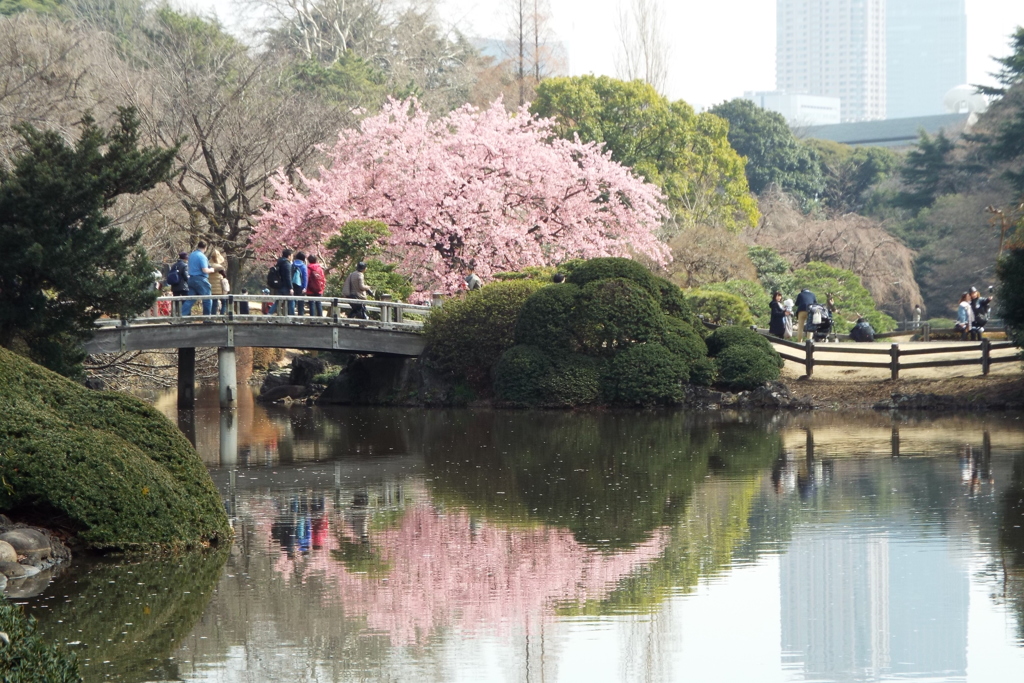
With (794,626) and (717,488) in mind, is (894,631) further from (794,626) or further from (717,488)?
(717,488)

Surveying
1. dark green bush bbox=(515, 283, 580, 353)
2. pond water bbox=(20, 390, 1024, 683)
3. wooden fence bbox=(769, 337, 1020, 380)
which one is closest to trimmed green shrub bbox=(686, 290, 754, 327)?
wooden fence bbox=(769, 337, 1020, 380)

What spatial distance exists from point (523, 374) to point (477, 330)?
1.73 meters

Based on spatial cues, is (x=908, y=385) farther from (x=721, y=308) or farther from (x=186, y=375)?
(x=186, y=375)

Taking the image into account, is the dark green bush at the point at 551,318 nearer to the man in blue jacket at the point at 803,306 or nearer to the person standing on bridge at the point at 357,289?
the person standing on bridge at the point at 357,289

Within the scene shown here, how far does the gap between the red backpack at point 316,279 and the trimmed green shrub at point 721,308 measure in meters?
8.25

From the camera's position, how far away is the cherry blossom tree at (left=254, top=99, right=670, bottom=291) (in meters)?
31.8

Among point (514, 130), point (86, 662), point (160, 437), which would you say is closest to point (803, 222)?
point (514, 130)

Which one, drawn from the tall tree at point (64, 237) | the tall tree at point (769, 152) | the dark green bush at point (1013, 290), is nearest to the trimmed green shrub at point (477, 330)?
the tall tree at point (64, 237)

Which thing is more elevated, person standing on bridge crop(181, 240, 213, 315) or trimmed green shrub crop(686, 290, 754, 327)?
person standing on bridge crop(181, 240, 213, 315)

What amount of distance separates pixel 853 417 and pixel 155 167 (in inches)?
521

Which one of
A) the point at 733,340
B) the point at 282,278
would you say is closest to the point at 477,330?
the point at 282,278

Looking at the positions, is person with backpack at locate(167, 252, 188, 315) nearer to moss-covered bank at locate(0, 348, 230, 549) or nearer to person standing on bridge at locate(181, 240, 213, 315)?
person standing on bridge at locate(181, 240, 213, 315)

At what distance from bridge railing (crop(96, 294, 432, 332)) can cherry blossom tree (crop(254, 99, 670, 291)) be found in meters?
2.44

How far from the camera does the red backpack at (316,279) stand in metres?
29.7
